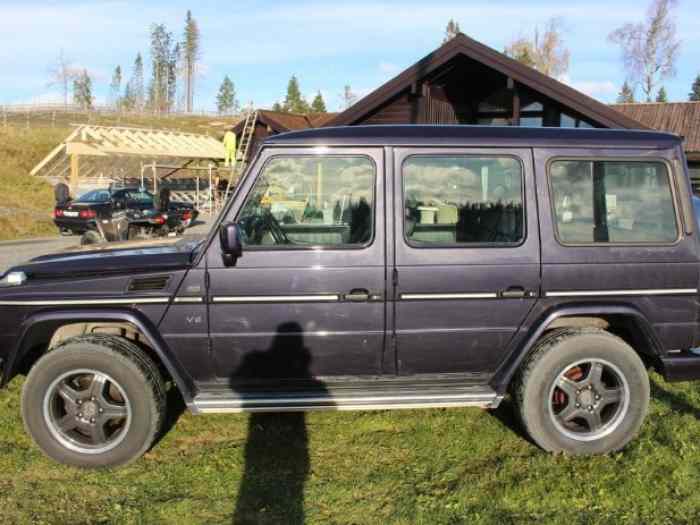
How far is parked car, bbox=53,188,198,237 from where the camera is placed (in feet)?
57.6

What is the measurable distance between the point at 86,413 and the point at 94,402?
0.09 metres

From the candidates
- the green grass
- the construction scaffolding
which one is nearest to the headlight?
the green grass

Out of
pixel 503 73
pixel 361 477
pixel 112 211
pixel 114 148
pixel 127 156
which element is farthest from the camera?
pixel 127 156

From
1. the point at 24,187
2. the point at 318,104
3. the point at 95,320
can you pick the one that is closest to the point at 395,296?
the point at 95,320

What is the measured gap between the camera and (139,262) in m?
4.00

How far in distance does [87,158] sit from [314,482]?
37884 millimetres

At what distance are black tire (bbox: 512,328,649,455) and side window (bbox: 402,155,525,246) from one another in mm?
795

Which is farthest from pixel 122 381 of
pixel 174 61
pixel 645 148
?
pixel 174 61

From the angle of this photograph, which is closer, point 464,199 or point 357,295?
point 357,295

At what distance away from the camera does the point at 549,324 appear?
158 inches

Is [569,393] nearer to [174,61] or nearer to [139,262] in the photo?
[139,262]

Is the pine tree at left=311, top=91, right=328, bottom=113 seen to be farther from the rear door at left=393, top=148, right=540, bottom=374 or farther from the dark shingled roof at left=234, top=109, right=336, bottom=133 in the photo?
the rear door at left=393, top=148, right=540, bottom=374

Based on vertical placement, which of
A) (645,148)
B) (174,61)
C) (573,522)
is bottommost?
(573,522)

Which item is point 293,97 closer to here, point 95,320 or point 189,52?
point 189,52
